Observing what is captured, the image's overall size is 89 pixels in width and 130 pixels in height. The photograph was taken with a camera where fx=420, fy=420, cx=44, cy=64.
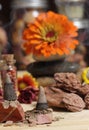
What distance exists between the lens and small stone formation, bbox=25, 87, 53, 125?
605mm

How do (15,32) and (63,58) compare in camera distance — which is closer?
(63,58)

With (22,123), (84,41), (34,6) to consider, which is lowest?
(22,123)

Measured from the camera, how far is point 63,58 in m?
0.92

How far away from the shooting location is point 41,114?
2.00ft

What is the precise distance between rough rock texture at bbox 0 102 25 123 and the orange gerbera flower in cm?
28

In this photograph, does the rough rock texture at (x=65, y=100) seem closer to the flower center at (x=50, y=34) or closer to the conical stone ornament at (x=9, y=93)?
the conical stone ornament at (x=9, y=93)

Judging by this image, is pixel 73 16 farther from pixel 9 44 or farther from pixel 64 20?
pixel 64 20

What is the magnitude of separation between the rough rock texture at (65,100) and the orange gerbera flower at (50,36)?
193mm

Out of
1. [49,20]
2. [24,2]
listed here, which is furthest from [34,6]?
[49,20]

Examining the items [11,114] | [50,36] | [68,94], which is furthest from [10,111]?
[50,36]

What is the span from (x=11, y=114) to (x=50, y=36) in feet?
1.05

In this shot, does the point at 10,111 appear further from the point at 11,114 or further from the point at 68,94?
the point at 68,94

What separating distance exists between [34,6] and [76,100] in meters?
0.65

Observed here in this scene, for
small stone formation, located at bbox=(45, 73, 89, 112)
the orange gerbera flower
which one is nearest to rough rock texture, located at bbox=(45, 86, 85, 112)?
small stone formation, located at bbox=(45, 73, 89, 112)
